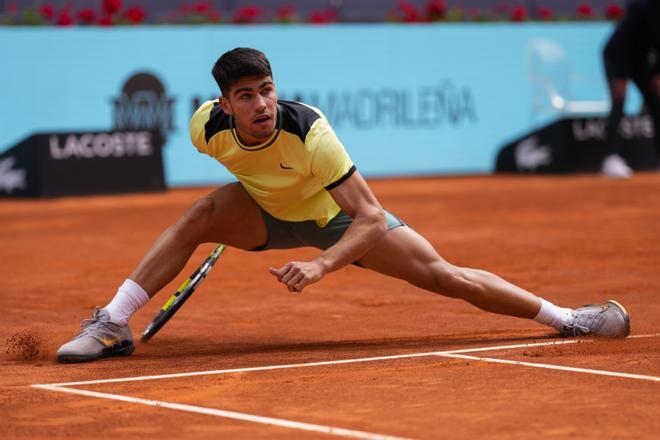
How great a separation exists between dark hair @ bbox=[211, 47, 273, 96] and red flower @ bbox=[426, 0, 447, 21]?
49.8ft

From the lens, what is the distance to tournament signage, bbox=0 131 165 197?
16.9 m

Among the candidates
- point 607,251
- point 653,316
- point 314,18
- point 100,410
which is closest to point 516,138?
point 314,18

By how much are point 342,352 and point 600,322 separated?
1335 mm

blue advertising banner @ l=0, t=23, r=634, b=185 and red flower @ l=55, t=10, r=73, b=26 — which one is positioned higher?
red flower @ l=55, t=10, r=73, b=26

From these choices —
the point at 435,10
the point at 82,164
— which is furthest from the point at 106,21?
the point at 435,10

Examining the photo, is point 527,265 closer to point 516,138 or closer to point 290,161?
point 290,161

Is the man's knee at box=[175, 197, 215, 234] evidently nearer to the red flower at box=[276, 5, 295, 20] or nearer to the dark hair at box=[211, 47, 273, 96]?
the dark hair at box=[211, 47, 273, 96]

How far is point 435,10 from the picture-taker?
21031mm

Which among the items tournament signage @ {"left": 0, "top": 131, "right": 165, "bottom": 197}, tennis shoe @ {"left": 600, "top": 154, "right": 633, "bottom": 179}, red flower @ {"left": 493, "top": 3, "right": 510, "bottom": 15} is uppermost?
red flower @ {"left": 493, "top": 3, "right": 510, "bottom": 15}

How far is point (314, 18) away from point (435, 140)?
8.86 ft

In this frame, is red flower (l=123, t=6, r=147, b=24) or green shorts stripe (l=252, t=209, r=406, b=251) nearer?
green shorts stripe (l=252, t=209, r=406, b=251)

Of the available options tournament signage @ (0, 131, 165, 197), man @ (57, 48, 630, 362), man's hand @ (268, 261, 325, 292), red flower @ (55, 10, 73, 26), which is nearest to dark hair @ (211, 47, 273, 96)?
man @ (57, 48, 630, 362)

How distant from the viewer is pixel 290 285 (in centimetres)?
565

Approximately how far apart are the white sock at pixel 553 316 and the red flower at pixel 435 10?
584 inches
